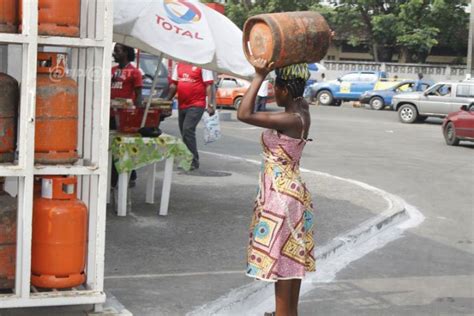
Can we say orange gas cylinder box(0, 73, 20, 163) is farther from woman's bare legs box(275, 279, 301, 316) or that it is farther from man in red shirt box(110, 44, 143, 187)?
man in red shirt box(110, 44, 143, 187)

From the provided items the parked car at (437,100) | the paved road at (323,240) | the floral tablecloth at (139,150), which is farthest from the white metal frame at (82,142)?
the parked car at (437,100)

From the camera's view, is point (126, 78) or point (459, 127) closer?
point (126, 78)

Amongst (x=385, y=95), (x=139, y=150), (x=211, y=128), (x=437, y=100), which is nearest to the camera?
(x=139, y=150)

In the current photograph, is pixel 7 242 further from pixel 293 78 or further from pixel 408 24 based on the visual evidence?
pixel 408 24

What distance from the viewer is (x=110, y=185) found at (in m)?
9.48

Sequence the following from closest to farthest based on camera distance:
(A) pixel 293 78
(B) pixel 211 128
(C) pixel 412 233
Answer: (A) pixel 293 78
(C) pixel 412 233
(B) pixel 211 128

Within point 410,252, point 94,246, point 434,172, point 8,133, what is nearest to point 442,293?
point 410,252

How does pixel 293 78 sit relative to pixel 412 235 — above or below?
above

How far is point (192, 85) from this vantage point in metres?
12.1

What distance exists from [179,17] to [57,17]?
324cm

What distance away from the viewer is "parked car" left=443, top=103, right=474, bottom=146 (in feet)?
65.6

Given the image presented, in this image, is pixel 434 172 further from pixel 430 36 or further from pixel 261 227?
pixel 430 36

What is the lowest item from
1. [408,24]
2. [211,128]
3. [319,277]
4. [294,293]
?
[319,277]

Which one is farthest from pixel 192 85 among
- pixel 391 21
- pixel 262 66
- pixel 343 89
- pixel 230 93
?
pixel 391 21
